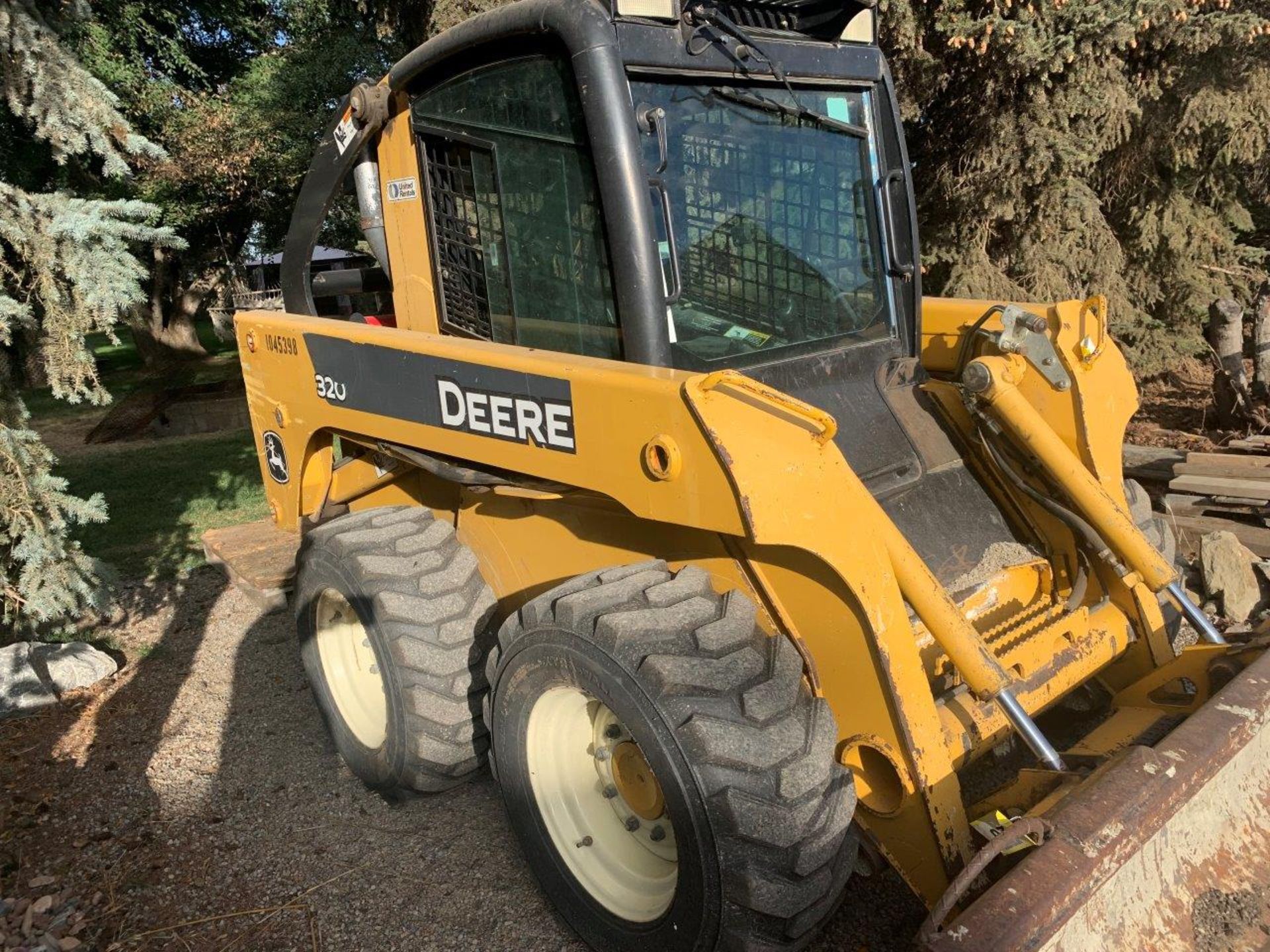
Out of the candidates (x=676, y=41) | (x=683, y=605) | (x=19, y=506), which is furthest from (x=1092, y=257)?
(x=19, y=506)

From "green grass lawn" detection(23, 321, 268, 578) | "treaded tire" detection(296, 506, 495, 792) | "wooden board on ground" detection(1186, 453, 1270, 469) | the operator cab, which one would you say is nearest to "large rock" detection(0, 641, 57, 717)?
"green grass lawn" detection(23, 321, 268, 578)

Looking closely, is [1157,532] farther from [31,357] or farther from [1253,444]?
[31,357]

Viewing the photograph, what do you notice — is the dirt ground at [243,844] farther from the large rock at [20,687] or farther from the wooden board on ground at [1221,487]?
the wooden board on ground at [1221,487]

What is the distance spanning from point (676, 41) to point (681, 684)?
5.62 ft

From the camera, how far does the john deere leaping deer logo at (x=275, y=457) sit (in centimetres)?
387

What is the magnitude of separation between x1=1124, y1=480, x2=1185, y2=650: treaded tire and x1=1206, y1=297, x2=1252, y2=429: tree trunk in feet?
14.2

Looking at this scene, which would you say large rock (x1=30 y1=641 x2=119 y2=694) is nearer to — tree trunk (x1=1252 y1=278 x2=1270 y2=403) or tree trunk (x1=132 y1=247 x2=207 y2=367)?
tree trunk (x1=1252 y1=278 x2=1270 y2=403)

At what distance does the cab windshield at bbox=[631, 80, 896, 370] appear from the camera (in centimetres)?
271

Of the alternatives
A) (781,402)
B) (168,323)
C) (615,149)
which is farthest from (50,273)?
(168,323)

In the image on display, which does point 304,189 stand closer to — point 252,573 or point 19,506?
point 19,506

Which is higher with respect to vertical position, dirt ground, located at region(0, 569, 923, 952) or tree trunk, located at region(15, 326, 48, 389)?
tree trunk, located at region(15, 326, 48, 389)

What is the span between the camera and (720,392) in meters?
2.09

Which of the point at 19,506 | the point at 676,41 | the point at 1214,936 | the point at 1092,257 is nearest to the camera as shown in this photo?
the point at 1214,936

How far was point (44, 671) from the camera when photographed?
4.56 m
